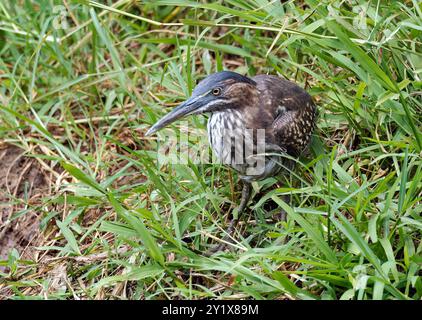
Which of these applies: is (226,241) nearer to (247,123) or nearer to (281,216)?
(281,216)

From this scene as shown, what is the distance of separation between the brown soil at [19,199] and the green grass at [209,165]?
0.23 ft

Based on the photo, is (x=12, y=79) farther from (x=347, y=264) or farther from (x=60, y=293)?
(x=347, y=264)

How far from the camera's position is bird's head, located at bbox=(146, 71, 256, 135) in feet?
16.3

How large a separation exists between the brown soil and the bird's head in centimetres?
125

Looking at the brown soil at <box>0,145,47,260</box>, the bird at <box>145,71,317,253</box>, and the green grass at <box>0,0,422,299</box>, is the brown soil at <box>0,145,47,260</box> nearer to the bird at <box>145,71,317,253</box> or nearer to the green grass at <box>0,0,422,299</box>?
the green grass at <box>0,0,422,299</box>

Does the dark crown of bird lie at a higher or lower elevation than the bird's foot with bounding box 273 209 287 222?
higher

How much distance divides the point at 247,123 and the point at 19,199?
178 cm

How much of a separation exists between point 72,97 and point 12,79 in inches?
18.9

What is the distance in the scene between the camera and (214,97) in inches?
197

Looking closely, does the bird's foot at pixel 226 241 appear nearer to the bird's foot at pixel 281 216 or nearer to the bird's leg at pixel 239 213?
the bird's leg at pixel 239 213

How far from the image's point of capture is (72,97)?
21.1 ft

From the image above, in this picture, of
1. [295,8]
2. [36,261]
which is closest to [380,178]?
[295,8]

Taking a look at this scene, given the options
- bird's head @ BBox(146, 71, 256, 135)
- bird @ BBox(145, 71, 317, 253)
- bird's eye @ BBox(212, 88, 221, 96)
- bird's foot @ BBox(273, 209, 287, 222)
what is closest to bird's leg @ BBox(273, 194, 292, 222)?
bird's foot @ BBox(273, 209, 287, 222)

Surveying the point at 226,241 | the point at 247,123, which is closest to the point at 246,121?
the point at 247,123
